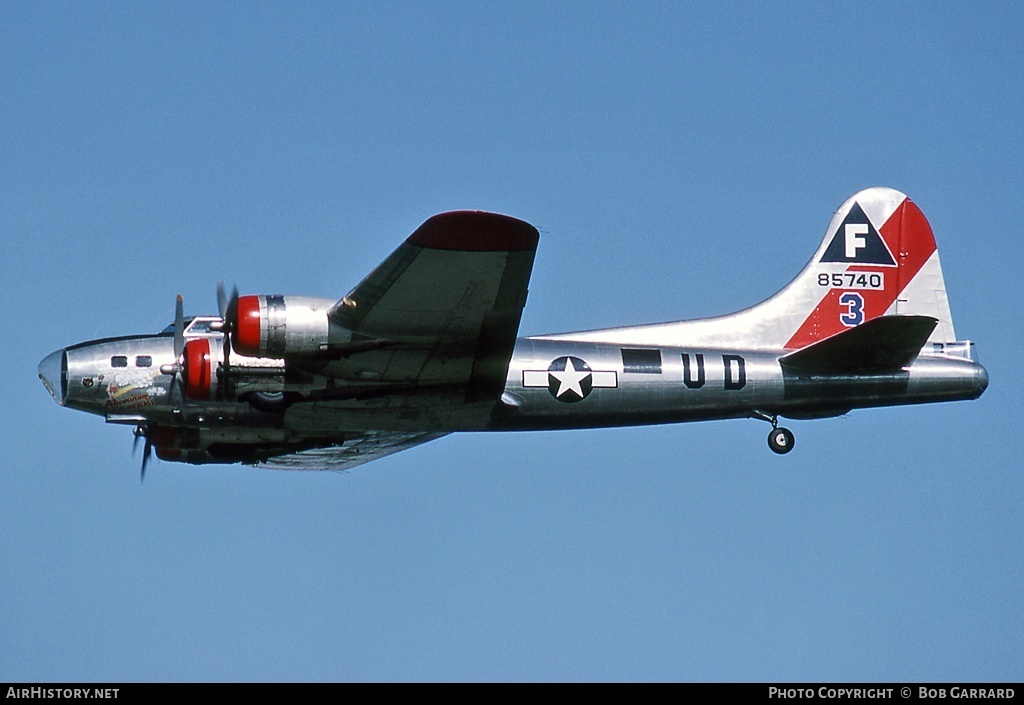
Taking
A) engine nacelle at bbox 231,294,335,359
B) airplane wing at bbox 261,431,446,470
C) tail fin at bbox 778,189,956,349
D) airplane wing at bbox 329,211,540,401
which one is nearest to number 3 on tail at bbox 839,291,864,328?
tail fin at bbox 778,189,956,349

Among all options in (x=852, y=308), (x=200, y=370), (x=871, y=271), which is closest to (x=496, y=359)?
(x=200, y=370)

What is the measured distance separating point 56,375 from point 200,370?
2.31 metres

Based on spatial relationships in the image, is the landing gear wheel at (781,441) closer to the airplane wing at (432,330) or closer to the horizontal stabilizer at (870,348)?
the horizontal stabilizer at (870,348)

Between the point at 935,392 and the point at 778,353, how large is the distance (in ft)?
7.22

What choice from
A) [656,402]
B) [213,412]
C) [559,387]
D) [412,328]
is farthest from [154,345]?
Result: [656,402]

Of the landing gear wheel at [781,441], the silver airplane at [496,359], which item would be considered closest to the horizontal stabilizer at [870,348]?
the silver airplane at [496,359]

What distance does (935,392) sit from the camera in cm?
1988

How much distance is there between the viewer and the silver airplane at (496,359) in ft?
56.3

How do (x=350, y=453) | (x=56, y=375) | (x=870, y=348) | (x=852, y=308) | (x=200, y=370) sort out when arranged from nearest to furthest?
(x=200, y=370), (x=56, y=375), (x=870, y=348), (x=852, y=308), (x=350, y=453)

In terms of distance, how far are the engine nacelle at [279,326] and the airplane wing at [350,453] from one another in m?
5.30

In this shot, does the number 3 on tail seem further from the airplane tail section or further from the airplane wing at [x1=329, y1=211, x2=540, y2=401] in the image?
the airplane wing at [x1=329, y1=211, x2=540, y2=401]

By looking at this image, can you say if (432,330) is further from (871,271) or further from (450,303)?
(871,271)

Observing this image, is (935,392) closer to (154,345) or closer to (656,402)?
(656,402)

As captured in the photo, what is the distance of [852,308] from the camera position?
21.6 m
